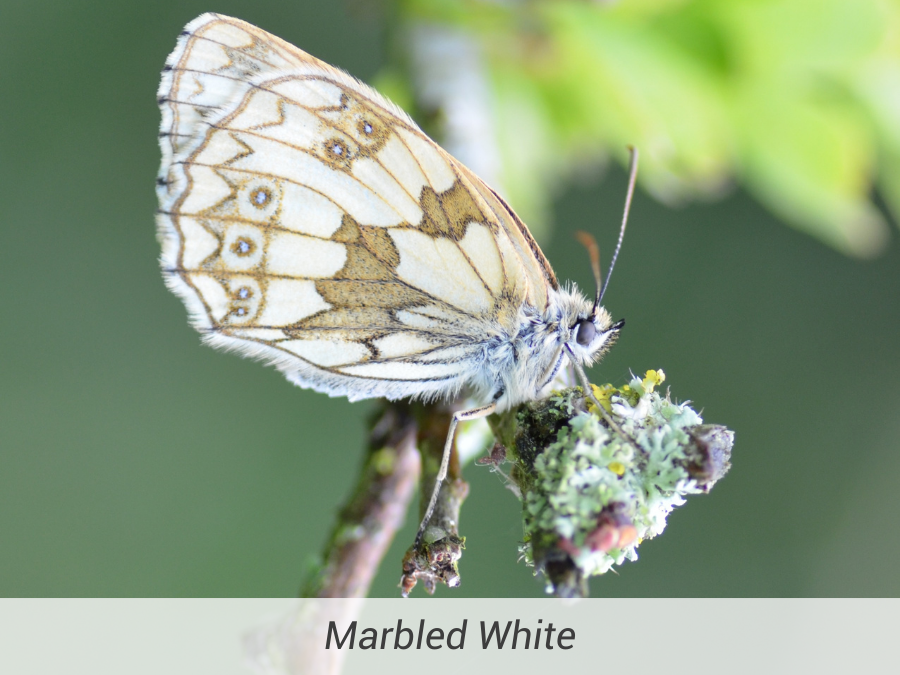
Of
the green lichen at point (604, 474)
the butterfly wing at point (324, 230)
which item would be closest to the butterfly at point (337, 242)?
the butterfly wing at point (324, 230)

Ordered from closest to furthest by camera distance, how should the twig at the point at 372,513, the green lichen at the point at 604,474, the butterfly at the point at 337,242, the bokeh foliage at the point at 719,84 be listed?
the green lichen at the point at 604,474 < the twig at the point at 372,513 < the butterfly at the point at 337,242 < the bokeh foliage at the point at 719,84

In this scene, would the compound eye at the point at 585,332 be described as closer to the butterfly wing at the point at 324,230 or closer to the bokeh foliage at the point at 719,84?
the butterfly wing at the point at 324,230

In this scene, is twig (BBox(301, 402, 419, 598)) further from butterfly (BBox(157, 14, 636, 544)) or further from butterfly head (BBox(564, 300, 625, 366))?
butterfly head (BBox(564, 300, 625, 366))

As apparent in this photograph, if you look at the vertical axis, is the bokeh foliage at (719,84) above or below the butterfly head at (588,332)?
above

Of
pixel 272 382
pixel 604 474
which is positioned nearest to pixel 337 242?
pixel 604 474

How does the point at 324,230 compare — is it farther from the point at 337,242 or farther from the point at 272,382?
the point at 272,382

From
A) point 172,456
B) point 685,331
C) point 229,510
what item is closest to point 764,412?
point 685,331

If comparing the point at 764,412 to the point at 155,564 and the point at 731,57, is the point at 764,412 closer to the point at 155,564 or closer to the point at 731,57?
the point at 731,57
